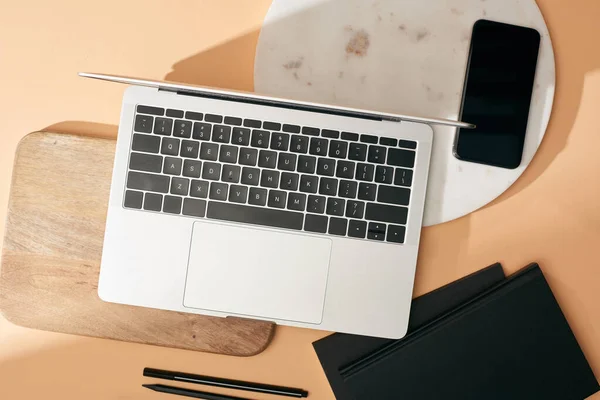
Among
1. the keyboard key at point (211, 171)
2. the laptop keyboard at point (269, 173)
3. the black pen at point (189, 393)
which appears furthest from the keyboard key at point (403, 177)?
the black pen at point (189, 393)

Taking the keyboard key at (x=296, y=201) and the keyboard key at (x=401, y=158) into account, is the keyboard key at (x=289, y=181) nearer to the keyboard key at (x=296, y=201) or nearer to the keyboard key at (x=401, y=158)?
the keyboard key at (x=296, y=201)

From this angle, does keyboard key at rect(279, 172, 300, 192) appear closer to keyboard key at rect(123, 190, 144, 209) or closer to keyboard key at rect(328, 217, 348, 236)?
keyboard key at rect(328, 217, 348, 236)

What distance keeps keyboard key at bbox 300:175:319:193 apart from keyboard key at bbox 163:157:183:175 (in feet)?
0.46

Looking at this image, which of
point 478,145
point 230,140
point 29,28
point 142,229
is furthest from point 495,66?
point 29,28

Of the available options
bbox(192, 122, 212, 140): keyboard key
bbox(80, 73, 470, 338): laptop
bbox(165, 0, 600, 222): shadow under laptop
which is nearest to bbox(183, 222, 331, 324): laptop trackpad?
bbox(80, 73, 470, 338): laptop

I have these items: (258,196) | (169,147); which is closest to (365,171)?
(258,196)

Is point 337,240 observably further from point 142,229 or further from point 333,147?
point 142,229

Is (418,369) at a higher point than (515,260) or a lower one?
lower

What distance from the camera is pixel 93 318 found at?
71 cm

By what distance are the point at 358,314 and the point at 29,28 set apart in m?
0.55

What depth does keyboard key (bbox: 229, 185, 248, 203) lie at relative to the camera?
64 centimetres

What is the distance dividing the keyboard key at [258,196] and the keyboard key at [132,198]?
126 mm

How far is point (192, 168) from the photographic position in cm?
64

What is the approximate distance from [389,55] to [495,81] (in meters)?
0.14
